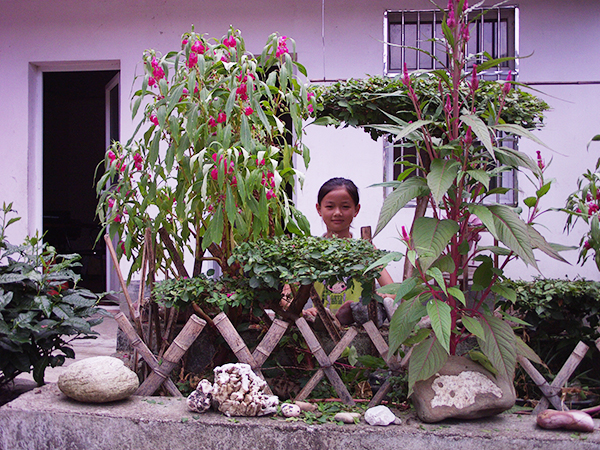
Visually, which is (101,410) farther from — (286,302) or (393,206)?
(393,206)

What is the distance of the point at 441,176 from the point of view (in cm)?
198

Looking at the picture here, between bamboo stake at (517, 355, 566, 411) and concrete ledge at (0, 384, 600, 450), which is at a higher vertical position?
bamboo stake at (517, 355, 566, 411)

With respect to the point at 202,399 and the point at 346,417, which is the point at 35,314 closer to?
the point at 202,399

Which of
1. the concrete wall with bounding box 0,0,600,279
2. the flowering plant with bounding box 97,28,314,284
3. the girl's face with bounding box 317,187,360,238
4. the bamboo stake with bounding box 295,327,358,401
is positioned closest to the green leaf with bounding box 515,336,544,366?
the bamboo stake with bounding box 295,327,358,401

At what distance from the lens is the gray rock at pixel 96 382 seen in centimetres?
224

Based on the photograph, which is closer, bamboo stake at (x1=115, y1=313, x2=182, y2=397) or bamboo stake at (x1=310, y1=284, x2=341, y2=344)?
bamboo stake at (x1=115, y1=313, x2=182, y2=397)

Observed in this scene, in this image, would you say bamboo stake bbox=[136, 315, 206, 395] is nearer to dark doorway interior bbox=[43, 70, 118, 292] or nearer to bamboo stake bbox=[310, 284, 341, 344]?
bamboo stake bbox=[310, 284, 341, 344]

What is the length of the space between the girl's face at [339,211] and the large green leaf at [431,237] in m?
1.31

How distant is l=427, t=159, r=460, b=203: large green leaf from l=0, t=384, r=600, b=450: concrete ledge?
3.01 ft

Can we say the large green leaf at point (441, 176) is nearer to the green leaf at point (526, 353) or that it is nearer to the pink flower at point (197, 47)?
the green leaf at point (526, 353)

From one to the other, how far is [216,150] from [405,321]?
1210 millimetres

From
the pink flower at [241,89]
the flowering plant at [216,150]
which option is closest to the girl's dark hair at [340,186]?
the flowering plant at [216,150]

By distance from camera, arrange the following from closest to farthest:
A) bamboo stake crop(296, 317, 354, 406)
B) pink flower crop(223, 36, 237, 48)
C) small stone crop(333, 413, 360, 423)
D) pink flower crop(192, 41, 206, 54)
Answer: small stone crop(333, 413, 360, 423) → bamboo stake crop(296, 317, 354, 406) → pink flower crop(192, 41, 206, 54) → pink flower crop(223, 36, 237, 48)

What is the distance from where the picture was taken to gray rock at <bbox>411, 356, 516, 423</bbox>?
6.86 ft
